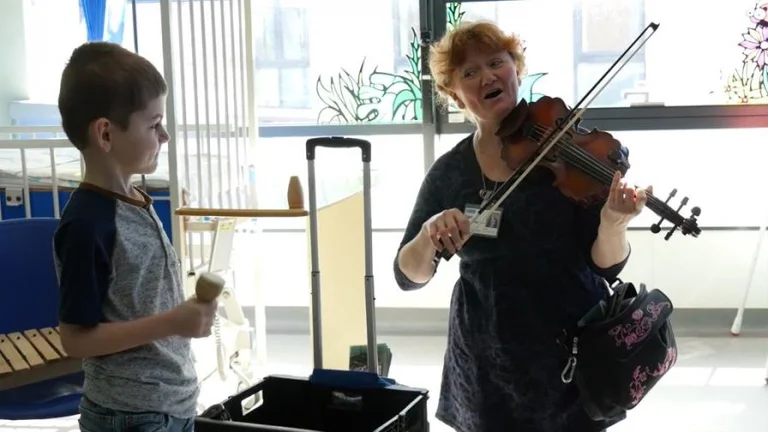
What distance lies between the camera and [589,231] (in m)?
1.41

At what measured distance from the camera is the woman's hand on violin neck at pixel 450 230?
1.31 m

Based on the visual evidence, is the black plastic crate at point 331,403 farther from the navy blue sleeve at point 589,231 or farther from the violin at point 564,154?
the navy blue sleeve at point 589,231

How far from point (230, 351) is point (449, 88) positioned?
1432 mm

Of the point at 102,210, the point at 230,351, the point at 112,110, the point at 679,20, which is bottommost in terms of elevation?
the point at 230,351

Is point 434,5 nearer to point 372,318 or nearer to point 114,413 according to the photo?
point 372,318

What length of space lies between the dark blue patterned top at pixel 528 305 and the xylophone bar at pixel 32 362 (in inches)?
28.9

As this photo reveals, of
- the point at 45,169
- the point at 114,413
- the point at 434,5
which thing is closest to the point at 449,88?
the point at 114,413

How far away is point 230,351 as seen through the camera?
8.64 feet

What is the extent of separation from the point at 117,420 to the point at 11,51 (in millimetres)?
3308

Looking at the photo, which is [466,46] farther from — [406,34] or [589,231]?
[406,34]

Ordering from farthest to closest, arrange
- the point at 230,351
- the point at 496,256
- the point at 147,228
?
the point at 230,351 → the point at 496,256 → the point at 147,228

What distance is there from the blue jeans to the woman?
0.50 metres

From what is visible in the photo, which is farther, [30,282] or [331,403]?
[30,282]

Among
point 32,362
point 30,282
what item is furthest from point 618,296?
point 30,282
